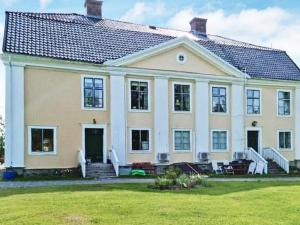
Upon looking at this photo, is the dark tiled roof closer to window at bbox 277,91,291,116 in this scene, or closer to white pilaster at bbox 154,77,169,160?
window at bbox 277,91,291,116

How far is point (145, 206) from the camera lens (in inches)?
388

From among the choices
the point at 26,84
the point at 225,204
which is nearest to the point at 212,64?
the point at 26,84

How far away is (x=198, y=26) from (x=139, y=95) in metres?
10.1

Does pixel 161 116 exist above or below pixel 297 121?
above

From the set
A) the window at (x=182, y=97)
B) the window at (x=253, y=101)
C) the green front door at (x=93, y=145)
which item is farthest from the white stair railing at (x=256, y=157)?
the green front door at (x=93, y=145)

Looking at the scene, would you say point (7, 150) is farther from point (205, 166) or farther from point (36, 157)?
point (205, 166)

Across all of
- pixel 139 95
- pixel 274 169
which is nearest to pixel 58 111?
pixel 139 95

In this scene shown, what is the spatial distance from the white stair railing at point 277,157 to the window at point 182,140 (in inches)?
223

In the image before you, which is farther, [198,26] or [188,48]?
[198,26]

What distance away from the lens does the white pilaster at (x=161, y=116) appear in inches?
882

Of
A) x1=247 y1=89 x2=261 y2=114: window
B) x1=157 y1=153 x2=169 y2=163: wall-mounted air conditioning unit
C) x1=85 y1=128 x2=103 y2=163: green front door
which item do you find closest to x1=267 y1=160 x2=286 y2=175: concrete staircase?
x1=247 y1=89 x2=261 y2=114: window

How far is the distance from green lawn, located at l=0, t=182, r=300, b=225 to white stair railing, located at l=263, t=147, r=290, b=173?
10.9 m

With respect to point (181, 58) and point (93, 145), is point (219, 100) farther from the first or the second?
point (93, 145)

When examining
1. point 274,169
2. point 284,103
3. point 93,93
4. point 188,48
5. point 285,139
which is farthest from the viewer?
point 284,103
